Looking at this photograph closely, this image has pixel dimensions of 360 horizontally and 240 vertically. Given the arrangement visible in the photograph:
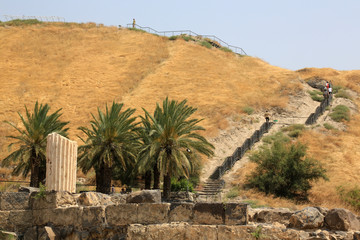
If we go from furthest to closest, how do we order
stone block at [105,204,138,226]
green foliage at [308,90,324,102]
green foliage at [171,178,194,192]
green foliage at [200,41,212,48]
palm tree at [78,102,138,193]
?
green foliage at [200,41,212,48]
green foliage at [308,90,324,102]
green foliage at [171,178,194,192]
palm tree at [78,102,138,193]
stone block at [105,204,138,226]

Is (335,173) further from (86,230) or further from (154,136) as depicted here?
(86,230)

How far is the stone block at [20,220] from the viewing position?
9.60 meters

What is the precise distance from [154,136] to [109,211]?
1582 centimetres

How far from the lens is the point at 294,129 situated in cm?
4128

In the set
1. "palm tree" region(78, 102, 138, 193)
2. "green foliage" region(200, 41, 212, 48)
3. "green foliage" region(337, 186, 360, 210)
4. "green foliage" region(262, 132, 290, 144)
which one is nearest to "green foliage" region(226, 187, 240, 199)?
"green foliage" region(337, 186, 360, 210)

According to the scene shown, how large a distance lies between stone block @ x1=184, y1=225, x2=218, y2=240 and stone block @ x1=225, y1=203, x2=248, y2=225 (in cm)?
27

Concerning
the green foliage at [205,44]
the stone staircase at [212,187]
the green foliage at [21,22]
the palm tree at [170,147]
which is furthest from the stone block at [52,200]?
the green foliage at [21,22]

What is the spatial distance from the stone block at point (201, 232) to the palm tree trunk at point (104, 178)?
52.2 feet

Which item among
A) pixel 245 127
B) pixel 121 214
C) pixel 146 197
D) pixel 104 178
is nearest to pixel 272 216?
pixel 146 197

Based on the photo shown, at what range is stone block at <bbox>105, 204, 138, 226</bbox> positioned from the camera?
850 cm

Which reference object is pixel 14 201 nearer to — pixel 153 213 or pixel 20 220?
pixel 20 220

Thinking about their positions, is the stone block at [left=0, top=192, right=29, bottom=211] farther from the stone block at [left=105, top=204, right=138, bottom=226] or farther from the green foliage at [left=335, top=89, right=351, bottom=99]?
the green foliage at [left=335, top=89, right=351, bottom=99]

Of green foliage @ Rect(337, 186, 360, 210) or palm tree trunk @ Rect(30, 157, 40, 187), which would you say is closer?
green foliage @ Rect(337, 186, 360, 210)

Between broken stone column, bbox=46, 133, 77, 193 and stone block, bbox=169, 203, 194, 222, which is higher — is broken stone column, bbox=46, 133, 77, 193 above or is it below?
above
